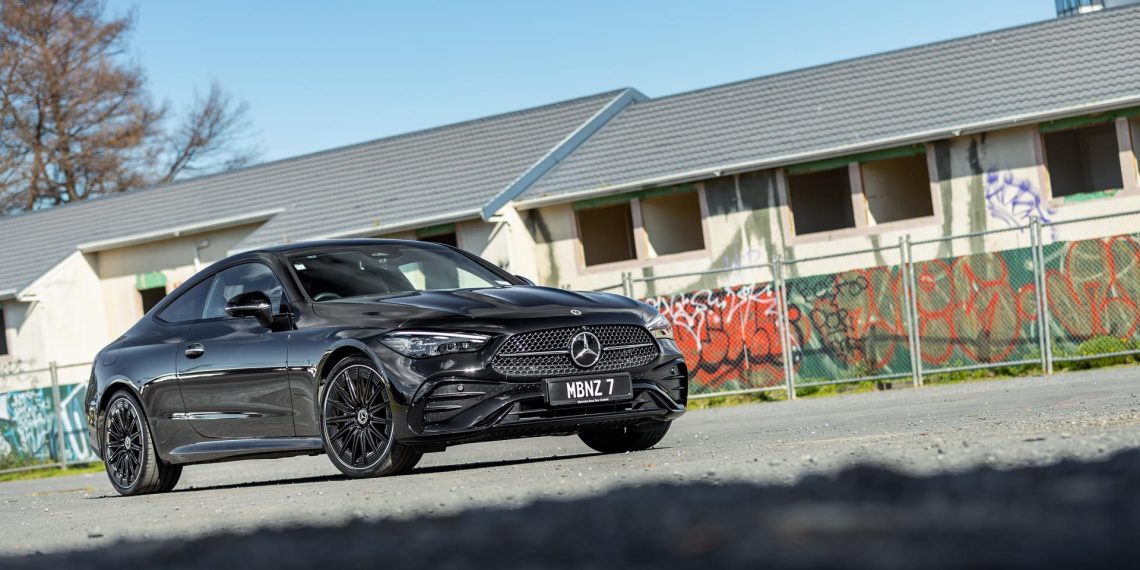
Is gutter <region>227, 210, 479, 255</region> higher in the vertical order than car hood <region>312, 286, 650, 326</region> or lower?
higher

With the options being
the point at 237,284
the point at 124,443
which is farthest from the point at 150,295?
the point at 237,284

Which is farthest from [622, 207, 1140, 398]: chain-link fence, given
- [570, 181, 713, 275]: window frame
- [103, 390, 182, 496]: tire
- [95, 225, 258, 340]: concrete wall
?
[95, 225, 258, 340]: concrete wall

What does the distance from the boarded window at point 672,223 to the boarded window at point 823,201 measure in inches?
89.6

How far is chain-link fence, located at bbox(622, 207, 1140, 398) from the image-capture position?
62.0ft

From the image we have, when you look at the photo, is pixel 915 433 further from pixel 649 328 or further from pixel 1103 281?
pixel 1103 281

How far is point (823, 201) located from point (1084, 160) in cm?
510

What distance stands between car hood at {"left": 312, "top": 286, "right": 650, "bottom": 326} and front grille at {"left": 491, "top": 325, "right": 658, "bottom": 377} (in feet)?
0.26

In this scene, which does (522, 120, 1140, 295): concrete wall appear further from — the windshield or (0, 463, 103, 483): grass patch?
the windshield

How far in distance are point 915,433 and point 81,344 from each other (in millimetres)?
26527

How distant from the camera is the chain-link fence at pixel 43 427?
23.0 m

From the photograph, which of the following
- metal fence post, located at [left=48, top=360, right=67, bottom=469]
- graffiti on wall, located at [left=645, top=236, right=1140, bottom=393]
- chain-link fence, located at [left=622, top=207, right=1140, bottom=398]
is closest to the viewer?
chain-link fence, located at [left=622, top=207, right=1140, bottom=398]

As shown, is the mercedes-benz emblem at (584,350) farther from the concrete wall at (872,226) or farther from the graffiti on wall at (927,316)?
the concrete wall at (872,226)

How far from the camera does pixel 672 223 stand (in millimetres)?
27984

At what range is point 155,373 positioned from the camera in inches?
385
